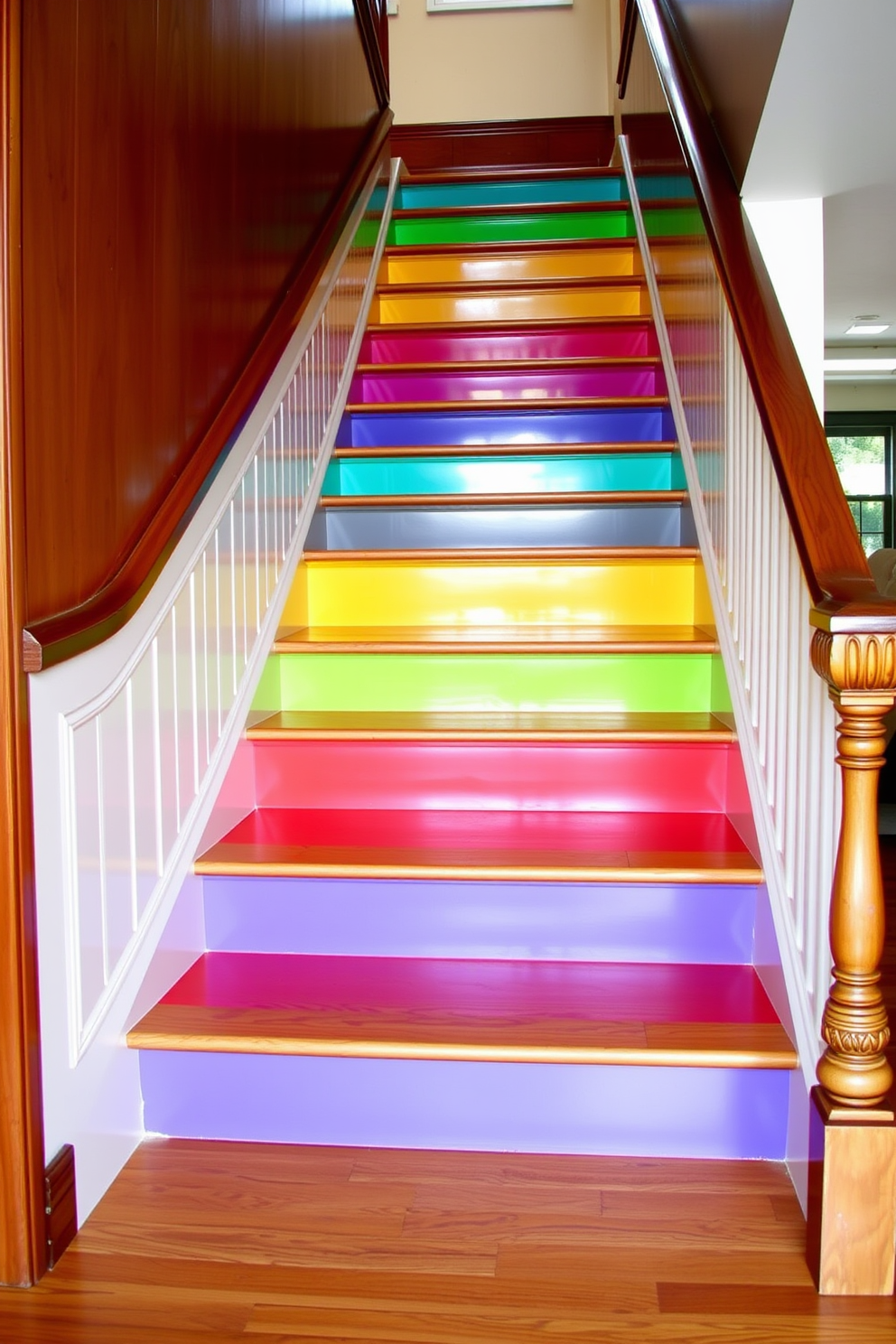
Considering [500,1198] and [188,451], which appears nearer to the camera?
[500,1198]

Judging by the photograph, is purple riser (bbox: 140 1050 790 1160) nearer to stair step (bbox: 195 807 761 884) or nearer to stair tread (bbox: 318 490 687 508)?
stair step (bbox: 195 807 761 884)

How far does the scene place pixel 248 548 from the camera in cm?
221

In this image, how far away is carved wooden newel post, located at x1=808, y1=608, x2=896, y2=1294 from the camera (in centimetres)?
125

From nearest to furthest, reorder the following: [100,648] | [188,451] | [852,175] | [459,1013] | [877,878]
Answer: [877,878]
[100,648]
[459,1013]
[188,451]
[852,175]

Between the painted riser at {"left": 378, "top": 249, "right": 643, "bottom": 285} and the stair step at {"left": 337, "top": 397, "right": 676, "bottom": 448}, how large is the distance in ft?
2.71

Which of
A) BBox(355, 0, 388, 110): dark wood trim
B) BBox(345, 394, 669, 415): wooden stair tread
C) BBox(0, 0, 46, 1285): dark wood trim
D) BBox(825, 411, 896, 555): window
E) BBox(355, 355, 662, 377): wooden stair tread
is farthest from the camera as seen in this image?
BBox(825, 411, 896, 555): window

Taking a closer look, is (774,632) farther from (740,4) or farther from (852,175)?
(740,4)

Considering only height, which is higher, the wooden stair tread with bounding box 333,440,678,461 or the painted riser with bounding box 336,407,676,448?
the painted riser with bounding box 336,407,676,448

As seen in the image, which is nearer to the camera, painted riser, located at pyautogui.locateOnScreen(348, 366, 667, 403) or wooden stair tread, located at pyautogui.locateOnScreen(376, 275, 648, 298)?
painted riser, located at pyautogui.locateOnScreen(348, 366, 667, 403)

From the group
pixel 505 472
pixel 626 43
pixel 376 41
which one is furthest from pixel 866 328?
pixel 505 472

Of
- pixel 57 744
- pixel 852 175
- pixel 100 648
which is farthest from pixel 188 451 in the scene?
pixel 852 175

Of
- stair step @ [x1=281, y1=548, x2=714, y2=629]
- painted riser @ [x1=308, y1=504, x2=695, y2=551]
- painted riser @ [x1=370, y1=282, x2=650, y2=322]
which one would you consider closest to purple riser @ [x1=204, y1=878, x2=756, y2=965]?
stair step @ [x1=281, y1=548, x2=714, y2=629]

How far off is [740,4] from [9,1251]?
2.30 m

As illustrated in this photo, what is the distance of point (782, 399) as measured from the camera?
1560 millimetres
